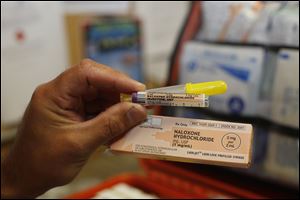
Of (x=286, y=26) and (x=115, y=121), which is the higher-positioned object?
(x=286, y=26)

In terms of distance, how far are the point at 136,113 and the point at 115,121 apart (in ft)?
0.08

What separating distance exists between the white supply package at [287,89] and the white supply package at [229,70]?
0.09 feet

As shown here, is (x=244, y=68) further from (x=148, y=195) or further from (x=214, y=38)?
(x=148, y=195)

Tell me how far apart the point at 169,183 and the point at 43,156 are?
0.88 ft

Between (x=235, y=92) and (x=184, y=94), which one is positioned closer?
(x=184, y=94)

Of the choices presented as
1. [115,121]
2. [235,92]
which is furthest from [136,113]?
[235,92]

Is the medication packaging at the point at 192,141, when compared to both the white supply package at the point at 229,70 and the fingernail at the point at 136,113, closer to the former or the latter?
the fingernail at the point at 136,113

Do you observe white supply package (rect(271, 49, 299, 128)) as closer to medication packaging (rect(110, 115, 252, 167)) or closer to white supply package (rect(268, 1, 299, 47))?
white supply package (rect(268, 1, 299, 47))

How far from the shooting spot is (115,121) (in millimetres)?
379

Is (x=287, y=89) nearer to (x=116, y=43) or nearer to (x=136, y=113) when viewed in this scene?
(x=136, y=113)

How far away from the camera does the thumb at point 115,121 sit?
38cm

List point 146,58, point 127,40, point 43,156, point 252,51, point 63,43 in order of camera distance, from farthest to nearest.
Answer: point 146,58 < point 127,40 < point 63,43 < point 252,51 < point 43,156

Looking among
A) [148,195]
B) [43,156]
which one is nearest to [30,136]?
[43,156]

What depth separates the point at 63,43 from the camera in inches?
40.1
